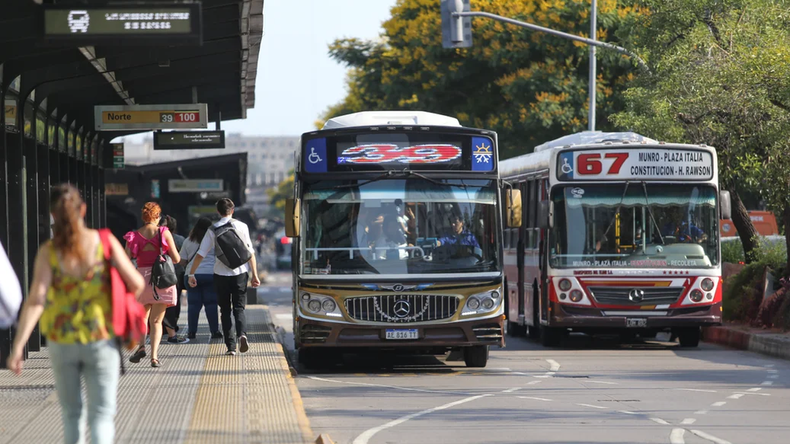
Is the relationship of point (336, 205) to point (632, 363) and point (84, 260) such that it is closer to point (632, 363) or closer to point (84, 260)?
point (632, 363)

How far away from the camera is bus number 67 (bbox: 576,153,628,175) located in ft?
61.1

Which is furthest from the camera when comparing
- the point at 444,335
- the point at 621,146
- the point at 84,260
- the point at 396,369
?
the point at 621,146

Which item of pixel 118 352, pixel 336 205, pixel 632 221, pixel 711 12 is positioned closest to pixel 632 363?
pixel 632 221

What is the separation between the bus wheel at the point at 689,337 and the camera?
1944 centimetres

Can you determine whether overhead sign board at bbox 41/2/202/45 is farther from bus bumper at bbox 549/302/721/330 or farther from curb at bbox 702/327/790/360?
curb at bbox 702/327/790/360

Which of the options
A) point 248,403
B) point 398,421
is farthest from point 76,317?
point 398,421

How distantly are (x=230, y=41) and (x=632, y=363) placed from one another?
640 cm

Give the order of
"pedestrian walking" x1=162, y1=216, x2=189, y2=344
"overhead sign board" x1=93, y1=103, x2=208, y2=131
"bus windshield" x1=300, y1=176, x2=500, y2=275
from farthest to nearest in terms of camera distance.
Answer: "overhead sign board" x1=93, y1=103, x2=208, y2=131
"pedestrian walking" x1=162, y1=216, x2=189, y2=344
"bus windshield" x1=300, y1=176, x2=500, y2=275

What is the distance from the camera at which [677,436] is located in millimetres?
9930

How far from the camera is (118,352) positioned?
686 cm

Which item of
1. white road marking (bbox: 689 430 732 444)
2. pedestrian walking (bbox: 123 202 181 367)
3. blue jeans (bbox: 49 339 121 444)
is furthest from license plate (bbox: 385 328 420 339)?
blue jeans (bbox: 49 339 121 444)

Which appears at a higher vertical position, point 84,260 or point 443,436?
point 84,260

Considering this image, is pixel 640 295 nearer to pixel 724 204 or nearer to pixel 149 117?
pixel 724 204

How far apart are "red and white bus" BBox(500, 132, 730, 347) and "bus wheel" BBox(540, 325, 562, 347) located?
1.04m
